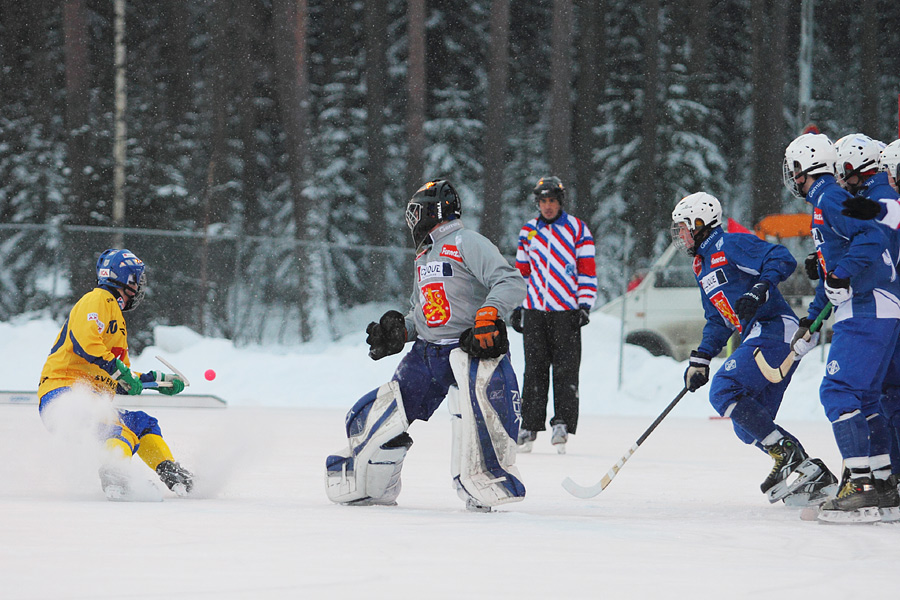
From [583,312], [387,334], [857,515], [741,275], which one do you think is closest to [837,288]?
[741,275]

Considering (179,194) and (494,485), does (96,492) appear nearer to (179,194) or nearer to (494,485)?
(494,485)

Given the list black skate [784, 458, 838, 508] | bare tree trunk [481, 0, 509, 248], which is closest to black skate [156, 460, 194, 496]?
black skate [784, 458, 838, 508]

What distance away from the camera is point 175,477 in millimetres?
5426

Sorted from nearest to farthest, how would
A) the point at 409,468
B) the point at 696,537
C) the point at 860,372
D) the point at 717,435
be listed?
the point at 696,537
the point at 860,372
the point at 409,468
the point at 717,435

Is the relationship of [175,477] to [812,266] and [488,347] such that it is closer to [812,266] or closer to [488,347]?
[488,347]

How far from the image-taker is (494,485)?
4.99 m

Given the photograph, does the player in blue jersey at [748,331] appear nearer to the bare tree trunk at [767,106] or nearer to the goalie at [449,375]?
the goalie at [449,375]

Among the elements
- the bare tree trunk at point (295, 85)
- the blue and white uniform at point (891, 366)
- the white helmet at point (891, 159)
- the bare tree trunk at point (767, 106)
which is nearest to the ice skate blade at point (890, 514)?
the blue and white uniform at point (891, 366)

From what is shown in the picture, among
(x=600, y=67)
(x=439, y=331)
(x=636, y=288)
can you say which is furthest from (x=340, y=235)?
(x=439, y=331)

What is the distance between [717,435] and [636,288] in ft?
15.9

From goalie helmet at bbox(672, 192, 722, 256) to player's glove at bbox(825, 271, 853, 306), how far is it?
93 cm

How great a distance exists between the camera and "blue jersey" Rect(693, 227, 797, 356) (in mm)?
5641

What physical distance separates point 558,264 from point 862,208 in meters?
4.01

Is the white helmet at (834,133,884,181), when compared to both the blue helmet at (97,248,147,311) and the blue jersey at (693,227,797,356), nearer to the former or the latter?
the blue jersey at (693,227,797,356)
